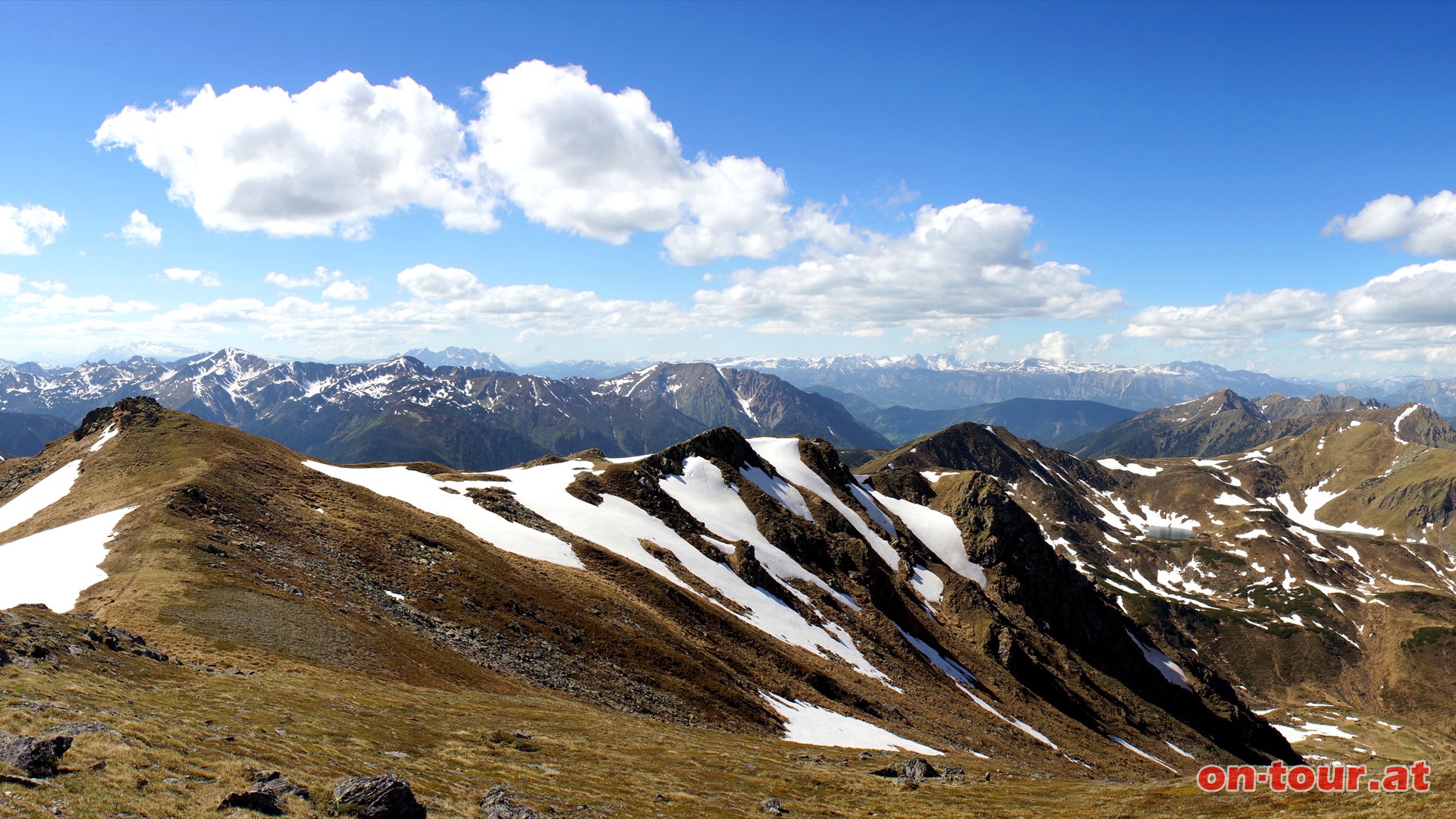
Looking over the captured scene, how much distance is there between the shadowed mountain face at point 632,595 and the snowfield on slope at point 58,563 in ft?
1.20

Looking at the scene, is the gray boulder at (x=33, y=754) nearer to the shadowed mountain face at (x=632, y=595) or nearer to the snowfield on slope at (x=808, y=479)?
the shadowed mountain face at (x=632, y=595)

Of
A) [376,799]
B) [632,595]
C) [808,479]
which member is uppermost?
[376,799]

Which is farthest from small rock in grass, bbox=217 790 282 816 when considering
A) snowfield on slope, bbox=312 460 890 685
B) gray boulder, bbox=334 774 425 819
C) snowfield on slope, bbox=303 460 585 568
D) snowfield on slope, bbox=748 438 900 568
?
snowfield on slope, bbox=748 438 900 568

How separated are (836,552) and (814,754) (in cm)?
6323

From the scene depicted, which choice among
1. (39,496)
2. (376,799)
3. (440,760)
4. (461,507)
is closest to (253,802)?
(376,799)

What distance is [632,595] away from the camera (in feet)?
212

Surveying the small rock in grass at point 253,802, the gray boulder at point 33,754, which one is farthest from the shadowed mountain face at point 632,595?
the small rock in grass at point 253,802

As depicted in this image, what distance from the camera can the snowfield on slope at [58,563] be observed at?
37.1 metres

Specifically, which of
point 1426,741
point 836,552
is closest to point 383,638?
point 836,552

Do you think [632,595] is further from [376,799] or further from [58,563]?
[376,799]

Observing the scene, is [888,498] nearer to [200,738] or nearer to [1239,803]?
[1239,803]

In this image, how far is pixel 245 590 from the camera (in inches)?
1529

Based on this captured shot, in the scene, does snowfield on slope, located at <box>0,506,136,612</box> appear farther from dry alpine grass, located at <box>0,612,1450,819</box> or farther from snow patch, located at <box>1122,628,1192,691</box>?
snow patch, located at <box>1122,628,1192,691</box>

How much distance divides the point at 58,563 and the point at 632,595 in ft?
134
